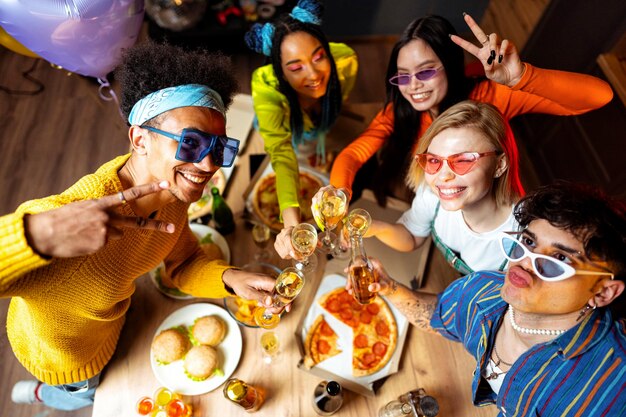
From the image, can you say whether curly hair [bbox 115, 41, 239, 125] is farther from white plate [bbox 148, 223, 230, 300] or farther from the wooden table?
the wooden table

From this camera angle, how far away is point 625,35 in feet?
9.49

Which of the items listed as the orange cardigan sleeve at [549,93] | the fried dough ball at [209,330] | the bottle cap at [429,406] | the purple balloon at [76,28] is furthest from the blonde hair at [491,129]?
the purple balloon at [76,28]

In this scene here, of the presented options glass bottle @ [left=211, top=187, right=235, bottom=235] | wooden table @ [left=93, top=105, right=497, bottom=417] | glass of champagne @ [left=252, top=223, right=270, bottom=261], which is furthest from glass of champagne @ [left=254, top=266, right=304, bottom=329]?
glass bottle @ [left=211, top=187, right=235, bottom=235]

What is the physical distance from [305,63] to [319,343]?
1.40m

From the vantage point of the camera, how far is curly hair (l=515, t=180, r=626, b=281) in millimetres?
1238

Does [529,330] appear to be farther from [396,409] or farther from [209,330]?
[209,330]

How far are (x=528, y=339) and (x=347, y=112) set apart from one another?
178 centimetres

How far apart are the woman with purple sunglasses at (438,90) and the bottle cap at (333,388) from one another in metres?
0.97

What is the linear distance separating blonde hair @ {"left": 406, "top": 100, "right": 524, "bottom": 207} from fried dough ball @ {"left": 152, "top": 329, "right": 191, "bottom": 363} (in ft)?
4.54

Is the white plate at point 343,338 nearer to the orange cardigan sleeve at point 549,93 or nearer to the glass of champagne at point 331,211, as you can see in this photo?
the glass of champagne at point 331,211

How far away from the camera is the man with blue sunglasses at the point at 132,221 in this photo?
4.23ft

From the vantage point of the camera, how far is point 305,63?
7.25 ft

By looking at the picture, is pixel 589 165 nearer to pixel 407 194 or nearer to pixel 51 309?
pixel 407 194

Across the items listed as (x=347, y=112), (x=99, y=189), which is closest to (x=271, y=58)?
(x=347, y=112)
